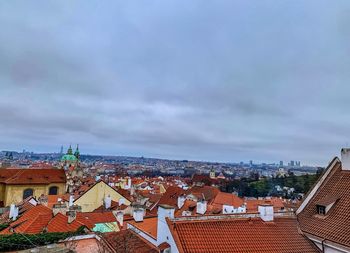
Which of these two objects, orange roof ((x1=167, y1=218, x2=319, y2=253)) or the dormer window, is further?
the dormer window

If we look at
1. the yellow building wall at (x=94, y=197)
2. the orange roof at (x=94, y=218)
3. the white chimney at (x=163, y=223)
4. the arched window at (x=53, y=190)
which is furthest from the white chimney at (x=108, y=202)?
the arched window at (x=53, y=190)

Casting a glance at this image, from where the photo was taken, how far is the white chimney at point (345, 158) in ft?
60.4

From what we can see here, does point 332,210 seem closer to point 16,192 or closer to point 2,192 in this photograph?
point 16,192

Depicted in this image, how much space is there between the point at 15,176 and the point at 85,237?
57.9 metres

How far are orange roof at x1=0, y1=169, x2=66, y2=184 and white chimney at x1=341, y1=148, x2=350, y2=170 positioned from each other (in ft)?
216

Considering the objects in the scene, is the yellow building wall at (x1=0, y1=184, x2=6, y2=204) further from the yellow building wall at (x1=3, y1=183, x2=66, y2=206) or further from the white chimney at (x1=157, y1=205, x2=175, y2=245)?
the white chimney at (x1=157, y1=205, x2=175, y2=245)

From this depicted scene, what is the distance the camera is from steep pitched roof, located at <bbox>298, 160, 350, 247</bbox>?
616 inches

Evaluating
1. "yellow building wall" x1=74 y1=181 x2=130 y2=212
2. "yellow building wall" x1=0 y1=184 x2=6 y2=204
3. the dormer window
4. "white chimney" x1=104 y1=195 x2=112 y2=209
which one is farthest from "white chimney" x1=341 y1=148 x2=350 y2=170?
"yellow building wall" x1=0 y1=184 x2=6 y2=204

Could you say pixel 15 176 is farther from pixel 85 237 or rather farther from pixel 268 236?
pixel 268 236

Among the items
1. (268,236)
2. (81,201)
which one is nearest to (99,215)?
(81,201)

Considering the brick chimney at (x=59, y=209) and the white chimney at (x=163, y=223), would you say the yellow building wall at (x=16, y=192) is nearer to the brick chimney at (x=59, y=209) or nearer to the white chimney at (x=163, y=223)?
the brick chimney at (x=59, y=209)

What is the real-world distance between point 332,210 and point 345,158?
316 cm

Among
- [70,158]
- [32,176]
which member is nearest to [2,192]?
[32,176]

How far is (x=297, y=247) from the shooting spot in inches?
636
